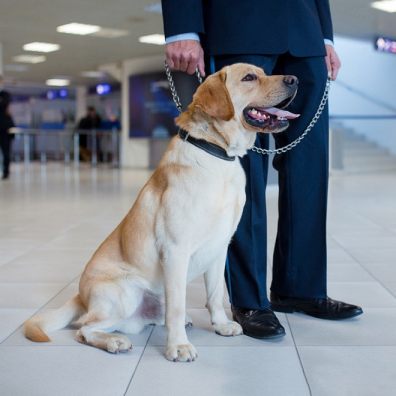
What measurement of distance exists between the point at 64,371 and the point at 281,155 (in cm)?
123

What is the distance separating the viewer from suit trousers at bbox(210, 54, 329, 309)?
7.73ft

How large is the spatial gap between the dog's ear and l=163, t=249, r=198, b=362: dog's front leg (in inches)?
18.6

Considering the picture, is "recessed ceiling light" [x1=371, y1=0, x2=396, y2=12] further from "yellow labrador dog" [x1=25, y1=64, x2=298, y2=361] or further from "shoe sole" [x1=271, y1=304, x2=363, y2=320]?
"yellow labrador dog" [x1=25, y1=64, x2=298, y2=361]

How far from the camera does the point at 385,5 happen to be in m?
11.3

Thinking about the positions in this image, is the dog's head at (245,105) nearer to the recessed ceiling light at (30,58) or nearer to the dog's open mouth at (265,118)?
the dog's open mouth at (265,118)

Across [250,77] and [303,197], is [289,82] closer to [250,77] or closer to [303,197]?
[250,77]

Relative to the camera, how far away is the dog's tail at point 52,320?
7.03 feet

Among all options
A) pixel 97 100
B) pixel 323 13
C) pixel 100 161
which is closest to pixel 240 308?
pixel 323 13

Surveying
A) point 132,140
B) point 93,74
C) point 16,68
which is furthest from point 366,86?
point 16,68

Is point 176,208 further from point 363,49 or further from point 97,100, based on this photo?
point 97,100

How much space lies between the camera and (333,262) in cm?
375

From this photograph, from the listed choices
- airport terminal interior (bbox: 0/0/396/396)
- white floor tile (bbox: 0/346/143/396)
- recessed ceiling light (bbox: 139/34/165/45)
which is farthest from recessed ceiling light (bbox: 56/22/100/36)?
white floor tile (bbox: 0/346/143/396)

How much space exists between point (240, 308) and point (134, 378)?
0.69m

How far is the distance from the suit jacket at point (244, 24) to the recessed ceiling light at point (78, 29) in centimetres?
1097
